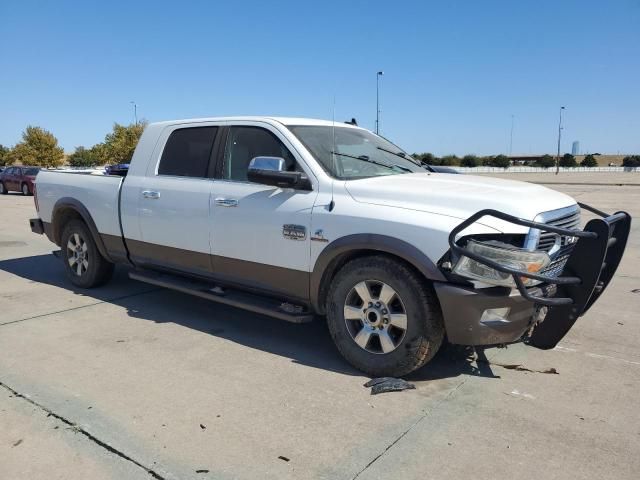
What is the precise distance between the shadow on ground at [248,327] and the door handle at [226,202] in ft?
3.88

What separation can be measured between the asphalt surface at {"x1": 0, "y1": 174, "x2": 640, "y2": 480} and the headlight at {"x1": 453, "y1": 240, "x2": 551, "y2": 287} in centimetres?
85

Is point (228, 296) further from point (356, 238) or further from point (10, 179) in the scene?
point (10, 179)

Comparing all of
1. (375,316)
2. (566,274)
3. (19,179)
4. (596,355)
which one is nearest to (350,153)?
(375,316)

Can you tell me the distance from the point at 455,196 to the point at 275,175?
1.34 metres

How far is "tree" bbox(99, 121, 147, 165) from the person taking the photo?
5781cm

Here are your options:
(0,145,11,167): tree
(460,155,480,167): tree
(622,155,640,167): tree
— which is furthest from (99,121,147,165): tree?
(622,155,640,167): tree

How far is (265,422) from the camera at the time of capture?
3.33 m

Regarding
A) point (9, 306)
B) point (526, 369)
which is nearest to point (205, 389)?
point (526, 369)

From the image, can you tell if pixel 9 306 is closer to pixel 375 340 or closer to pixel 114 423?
pixel 114 423

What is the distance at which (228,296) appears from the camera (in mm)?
4781

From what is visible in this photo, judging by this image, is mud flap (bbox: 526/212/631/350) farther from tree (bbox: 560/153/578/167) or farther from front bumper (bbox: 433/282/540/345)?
tree (bbox: 560/153/578/167)

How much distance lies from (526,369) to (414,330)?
1.08 m

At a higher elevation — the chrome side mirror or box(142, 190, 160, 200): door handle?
the chrome side mirror

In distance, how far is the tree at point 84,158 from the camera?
63344 mm
